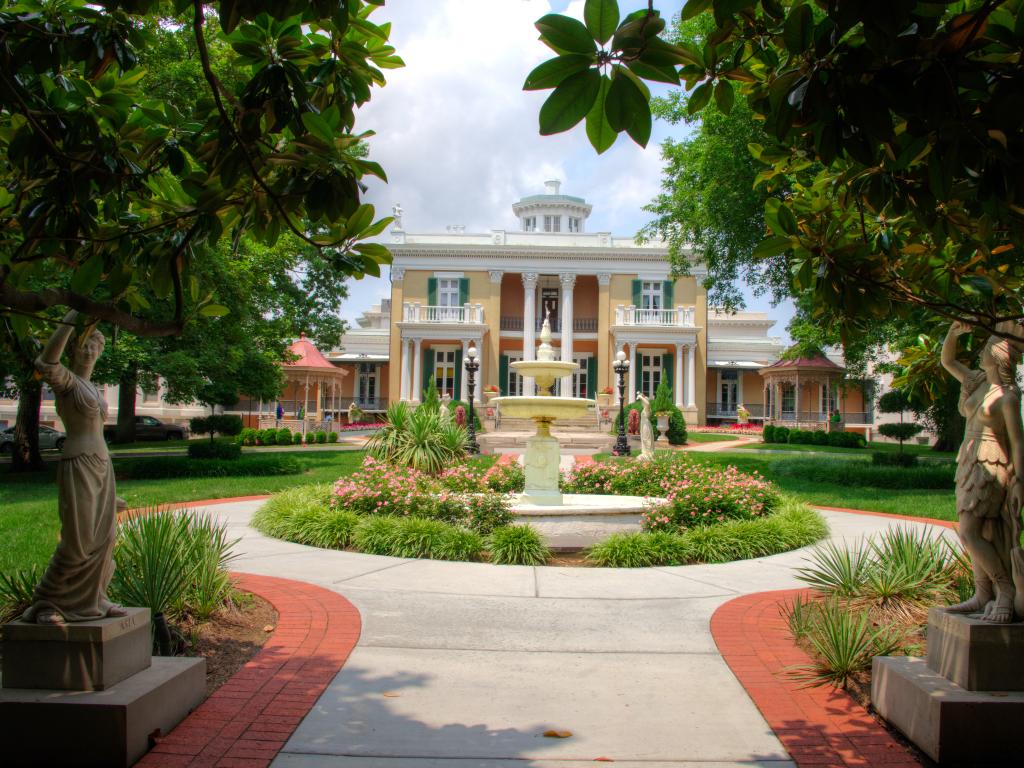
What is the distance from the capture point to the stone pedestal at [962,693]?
3629 millimetres

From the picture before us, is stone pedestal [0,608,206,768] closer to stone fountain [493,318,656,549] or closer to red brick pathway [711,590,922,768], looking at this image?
red brick pathway [711,590,922,768]

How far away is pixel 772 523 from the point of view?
990 cm

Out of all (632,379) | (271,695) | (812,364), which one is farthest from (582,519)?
(632,379)

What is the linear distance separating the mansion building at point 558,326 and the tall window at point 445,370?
59mm

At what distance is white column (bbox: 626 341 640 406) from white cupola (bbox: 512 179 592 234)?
1762cm

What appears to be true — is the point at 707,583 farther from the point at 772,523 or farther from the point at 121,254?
the point at 121,254

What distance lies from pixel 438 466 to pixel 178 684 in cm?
1264

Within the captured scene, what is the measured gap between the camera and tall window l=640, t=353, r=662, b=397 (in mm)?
43406

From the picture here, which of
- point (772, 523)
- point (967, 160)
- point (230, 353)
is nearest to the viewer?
point (967, 160)

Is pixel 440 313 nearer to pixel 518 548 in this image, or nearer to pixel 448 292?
pixel 448 292

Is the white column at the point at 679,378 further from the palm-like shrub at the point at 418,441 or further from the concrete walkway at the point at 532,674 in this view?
the concrete walkway at the point at 532,674

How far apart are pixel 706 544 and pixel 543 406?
3384 mm

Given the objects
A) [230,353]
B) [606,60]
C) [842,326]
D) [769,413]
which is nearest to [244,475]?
[230,353]

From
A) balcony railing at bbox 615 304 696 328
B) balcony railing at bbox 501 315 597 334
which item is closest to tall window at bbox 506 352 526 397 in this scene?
balcony railing at bbox 501 315 597 334
